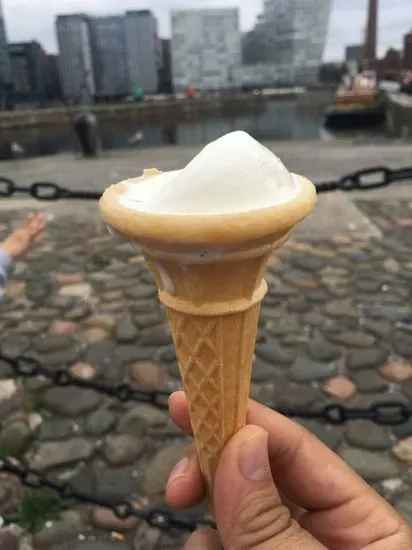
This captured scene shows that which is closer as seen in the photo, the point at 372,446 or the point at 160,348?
the point at 372,446

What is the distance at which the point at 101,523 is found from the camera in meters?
2.05

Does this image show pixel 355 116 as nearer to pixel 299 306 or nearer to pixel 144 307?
pixel 299 306

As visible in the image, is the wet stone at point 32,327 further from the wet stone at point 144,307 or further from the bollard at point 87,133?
the bollard at point 87,133

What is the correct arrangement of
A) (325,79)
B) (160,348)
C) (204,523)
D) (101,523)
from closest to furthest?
(204,523) < (101,523) < (160,348) < (325,79)

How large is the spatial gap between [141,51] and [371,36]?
24218mm

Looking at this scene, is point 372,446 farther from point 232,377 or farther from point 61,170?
point 61,170

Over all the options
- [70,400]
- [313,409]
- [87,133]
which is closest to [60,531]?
[70,400]

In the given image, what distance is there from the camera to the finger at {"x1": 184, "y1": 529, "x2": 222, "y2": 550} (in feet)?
4.04

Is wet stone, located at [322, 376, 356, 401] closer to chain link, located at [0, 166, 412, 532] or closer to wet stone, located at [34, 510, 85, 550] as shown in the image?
chain link, located at [0, 166, 412, 532]

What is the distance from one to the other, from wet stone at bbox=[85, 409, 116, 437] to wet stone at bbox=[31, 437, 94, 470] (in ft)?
0.26

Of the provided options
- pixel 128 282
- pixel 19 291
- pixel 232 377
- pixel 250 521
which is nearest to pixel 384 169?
pixel 232 377

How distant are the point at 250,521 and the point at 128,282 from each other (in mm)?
3312

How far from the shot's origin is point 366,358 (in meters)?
3.05

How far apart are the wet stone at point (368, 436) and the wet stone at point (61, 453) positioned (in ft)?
4.33
